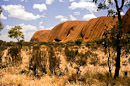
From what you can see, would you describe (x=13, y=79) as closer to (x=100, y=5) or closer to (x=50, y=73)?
(x=50, y=73)

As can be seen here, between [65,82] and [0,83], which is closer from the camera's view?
[0,83]

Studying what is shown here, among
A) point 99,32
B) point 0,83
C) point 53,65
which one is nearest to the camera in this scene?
point 0,83

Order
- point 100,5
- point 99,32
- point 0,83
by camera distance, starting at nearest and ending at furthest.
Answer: point 0,83 → point 100,5 → point 99,32

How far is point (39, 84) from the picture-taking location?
339 cm

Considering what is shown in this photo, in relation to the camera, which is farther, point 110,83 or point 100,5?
point 100,5

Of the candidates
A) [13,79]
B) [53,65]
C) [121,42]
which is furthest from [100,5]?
[13,79]

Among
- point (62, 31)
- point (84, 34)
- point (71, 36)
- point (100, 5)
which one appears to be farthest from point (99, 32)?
point (100, 5)

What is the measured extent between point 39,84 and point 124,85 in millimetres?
2842

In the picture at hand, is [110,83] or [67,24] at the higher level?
[67,24]

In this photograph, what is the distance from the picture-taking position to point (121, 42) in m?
3.56

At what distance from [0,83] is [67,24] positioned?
72.4m

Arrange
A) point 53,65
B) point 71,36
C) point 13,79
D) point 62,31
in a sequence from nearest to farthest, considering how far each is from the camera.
Answer: 1. point 13,79
2. point 53,65
3. point 71,36
4. point 62,31

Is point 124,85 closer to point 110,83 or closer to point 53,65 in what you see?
point 110,83

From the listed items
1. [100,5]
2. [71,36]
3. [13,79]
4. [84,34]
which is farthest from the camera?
[71,36]
